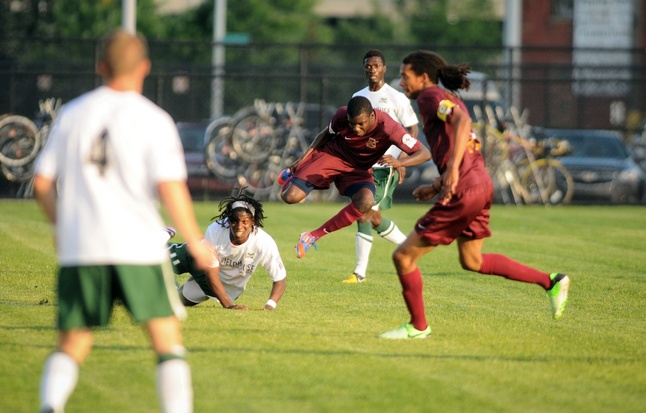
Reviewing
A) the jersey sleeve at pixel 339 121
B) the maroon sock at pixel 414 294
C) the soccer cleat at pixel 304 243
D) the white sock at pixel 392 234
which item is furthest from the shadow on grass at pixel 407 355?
the white sock at pixel 392 234

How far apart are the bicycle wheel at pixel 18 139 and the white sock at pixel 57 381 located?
18160 millimetres

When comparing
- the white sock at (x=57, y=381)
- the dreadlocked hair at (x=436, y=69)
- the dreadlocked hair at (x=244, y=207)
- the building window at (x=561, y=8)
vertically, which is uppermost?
the building window at (x=561, y=8)

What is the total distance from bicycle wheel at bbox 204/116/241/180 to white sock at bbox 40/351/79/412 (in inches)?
722

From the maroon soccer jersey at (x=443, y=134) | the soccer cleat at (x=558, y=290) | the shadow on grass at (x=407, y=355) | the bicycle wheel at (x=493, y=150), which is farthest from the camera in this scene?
the bicycle wheel at (x=493, y=150)

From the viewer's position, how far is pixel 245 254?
29.6 feet

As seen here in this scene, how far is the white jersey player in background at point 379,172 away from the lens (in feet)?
38.1

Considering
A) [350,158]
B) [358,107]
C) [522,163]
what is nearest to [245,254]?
[358,107]

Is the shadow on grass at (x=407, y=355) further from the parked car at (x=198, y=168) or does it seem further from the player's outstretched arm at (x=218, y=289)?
the parked car at (x=198, y=168)

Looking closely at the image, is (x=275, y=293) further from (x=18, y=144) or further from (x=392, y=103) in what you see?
(x=18, y=144)

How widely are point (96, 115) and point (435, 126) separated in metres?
3.25

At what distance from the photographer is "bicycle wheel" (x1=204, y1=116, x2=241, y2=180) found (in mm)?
23391

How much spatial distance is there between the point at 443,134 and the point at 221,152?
53.0 feet

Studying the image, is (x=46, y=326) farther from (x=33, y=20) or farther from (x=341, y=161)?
(x=33, y=20)

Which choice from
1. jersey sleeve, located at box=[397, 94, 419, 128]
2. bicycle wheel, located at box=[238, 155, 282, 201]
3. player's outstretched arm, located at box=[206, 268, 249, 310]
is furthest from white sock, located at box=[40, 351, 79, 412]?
bicycle wheel, located at box=[238, 155, 282, 201]
